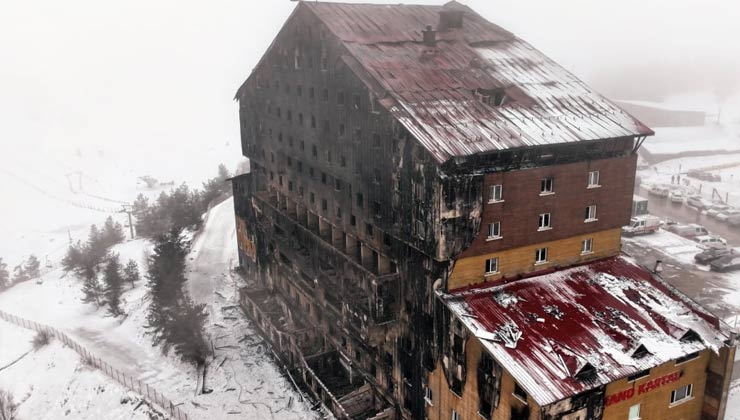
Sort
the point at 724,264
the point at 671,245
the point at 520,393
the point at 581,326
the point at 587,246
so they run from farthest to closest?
the point at 671,245
the point at 724,264
the point at 587,246
the point at 581,326
the point at 520,393

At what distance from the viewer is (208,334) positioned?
4688 centimetres

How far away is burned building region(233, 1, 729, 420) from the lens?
2770cm

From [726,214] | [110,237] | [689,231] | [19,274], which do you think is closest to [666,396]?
[689,231]

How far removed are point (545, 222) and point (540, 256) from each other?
1844 mm

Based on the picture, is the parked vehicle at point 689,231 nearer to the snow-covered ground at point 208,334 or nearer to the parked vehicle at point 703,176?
the parked vehicle at point 703,176

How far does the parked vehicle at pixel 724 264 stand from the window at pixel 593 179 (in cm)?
3281

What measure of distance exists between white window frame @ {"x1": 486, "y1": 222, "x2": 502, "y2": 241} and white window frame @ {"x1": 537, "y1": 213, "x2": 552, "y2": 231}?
252 centimetres

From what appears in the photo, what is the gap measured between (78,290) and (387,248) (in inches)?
1764

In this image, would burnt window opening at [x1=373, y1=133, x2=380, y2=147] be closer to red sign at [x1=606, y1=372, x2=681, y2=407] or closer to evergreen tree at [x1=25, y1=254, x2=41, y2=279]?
red sign at [x1=606, y1=372, x2=681, y2=407]

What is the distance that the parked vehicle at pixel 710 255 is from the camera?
57062 mm

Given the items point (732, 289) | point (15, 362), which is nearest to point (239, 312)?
point (15, 362)

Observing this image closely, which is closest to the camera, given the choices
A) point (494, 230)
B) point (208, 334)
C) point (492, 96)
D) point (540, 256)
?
point (494, 230)

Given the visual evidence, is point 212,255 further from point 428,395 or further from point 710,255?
point 710,255

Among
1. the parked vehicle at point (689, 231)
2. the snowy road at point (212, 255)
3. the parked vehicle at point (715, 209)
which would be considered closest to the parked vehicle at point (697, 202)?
the parked vehicle at point (715, 209)
